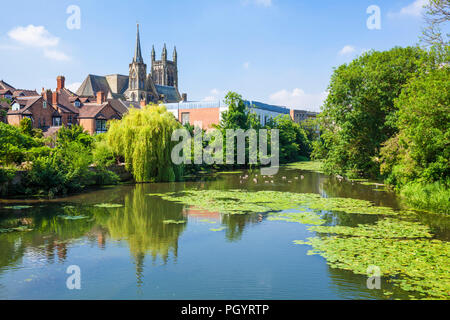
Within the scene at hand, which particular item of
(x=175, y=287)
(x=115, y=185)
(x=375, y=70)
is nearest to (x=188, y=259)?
(x=175, y=287)

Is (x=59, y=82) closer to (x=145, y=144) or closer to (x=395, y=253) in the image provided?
(x=145, y=144)

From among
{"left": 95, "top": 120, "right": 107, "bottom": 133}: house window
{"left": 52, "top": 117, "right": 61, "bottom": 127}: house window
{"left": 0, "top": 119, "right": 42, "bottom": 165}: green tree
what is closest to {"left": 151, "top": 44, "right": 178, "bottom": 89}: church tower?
{"left": 95, "top": 120, "right": 107, "bottom": 133}: house window

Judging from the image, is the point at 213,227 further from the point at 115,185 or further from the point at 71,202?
the point at 115,185

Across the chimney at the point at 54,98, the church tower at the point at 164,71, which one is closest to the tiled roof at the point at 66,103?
the chimney at the point at 54,98

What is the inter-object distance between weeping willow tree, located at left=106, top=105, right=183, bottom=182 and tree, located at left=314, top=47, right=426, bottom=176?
12.6 metres

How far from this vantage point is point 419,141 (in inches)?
680

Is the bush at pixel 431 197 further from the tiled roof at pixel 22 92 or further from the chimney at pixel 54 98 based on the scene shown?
the tiled roof at pixel 22 92

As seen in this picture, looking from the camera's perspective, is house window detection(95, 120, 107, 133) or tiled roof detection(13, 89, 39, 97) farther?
tiled roof detection(13, 89, 39, 97)

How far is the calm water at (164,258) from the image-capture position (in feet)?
28.2

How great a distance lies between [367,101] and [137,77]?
8300cm

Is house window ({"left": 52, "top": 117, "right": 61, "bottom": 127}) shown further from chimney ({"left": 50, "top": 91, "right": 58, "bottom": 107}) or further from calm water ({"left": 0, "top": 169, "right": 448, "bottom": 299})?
calm water ({"left": 0, "top": 169, "right": 448, "bottom": 299})

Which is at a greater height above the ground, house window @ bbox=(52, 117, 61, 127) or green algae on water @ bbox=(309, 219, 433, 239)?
house window @ bbox=(52, 117, 61, 127)

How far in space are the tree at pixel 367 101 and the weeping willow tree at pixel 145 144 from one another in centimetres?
1257

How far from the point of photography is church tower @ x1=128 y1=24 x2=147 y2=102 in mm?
102438
